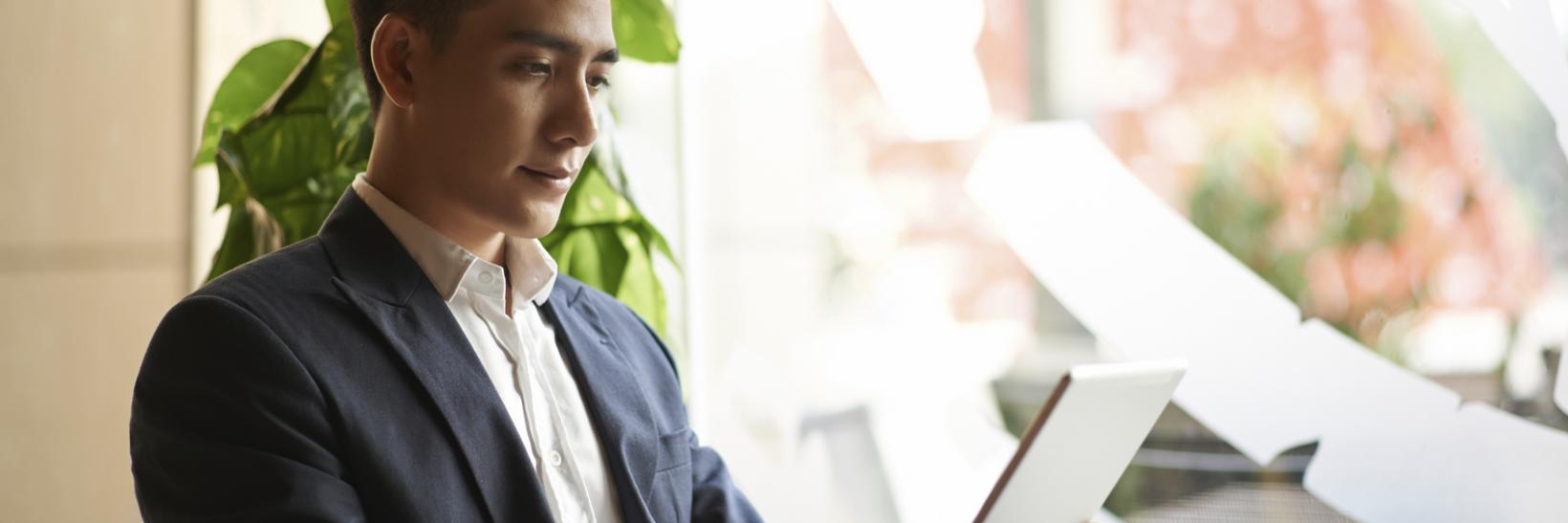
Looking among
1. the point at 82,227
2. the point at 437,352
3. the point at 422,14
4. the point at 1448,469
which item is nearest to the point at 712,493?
the point at 437,352

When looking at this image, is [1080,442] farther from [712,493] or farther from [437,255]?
[437,255]

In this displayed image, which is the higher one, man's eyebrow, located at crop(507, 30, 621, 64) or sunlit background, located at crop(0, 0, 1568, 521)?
man's eyebrow, located at crop(507, 30, 621, 64)

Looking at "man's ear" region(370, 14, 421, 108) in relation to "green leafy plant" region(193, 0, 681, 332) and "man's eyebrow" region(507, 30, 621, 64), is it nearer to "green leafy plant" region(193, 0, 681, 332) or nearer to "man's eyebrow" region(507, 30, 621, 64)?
"man's eyebrow" region(507, 30, 621, 64)

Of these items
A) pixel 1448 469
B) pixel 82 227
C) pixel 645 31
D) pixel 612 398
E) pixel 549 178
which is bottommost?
pixel 82 227

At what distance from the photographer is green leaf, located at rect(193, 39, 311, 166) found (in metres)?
2.37

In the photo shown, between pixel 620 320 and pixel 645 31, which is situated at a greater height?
pixel 645 31

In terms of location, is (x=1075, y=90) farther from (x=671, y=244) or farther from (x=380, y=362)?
(x=380, y=362)

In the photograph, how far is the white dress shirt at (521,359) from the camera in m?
1.41

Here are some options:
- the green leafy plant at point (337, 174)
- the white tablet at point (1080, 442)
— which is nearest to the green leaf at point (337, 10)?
the green leafy plant at point (337, 174)

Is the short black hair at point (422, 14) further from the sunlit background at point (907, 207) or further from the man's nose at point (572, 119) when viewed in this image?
the sunlit background at point (907, 207)

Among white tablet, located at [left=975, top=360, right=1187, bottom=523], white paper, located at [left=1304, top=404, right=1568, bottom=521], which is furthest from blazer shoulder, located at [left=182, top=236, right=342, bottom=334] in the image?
white paper, located at [left=1304, top=404, right=1568, bottom=521]

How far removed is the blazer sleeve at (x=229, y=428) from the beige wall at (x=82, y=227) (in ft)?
6.61

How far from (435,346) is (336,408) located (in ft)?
0.45

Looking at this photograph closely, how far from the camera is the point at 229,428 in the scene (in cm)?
120
